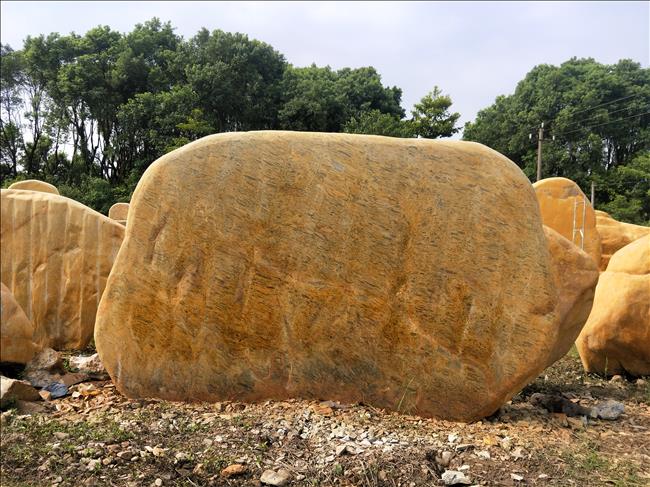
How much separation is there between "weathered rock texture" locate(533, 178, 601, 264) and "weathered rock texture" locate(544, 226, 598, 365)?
18.3ft

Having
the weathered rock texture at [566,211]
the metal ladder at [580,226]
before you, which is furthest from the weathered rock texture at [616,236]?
the metal ladder at [580,226]

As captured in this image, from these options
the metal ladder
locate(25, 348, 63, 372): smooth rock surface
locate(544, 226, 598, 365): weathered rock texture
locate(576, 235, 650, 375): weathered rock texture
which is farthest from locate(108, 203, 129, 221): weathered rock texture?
locate(544, 226, 598, 365): weathered rock texture

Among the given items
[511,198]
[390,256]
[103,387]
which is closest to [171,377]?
[103,387]

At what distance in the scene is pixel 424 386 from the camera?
429 centimetres

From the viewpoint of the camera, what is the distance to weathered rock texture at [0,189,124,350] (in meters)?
5.58

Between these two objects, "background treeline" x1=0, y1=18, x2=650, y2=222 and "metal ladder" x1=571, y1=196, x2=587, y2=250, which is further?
"background treeline" x1=0, y1=18, x2=650, y2=222

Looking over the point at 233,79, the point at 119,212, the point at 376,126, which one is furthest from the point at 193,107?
the point at 119,212

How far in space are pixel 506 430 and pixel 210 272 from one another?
2.39m

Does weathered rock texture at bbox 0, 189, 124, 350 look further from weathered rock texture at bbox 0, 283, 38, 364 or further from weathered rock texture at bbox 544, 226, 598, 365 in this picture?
weathered rock texture at bbox 544, 226, 598, 365

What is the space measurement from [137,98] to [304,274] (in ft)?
67.0

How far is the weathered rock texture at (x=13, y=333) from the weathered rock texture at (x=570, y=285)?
408cm

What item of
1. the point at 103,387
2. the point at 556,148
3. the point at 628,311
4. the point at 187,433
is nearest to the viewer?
the point at 187,433

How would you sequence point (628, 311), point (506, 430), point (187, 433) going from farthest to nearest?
point (628, 311) → point (506, 430) → point (187, 433)

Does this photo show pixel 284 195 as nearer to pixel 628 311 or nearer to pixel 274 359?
pixel 274 359
